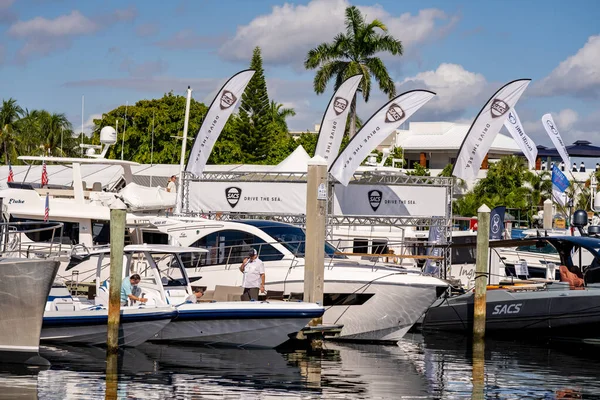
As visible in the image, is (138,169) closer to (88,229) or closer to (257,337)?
(88,229)

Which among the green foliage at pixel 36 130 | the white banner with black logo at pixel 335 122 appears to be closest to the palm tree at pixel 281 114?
the green foliage at pixel 36 130

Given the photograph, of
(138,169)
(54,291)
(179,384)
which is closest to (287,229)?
(54,291)

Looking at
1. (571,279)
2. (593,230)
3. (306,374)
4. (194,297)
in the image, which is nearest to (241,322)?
(194,297)

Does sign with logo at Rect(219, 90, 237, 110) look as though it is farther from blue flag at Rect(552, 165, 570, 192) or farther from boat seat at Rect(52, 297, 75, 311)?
blue flag at Rect(552, 165, 570, 192)

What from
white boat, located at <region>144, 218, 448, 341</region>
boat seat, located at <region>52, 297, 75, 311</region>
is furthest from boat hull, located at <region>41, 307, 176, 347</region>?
white boat, located at <region>144, 218, 448, 341</region>

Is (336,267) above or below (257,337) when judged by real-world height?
above

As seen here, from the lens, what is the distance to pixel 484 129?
28.6 metres

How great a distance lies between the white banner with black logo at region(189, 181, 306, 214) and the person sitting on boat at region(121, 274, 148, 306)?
934cm

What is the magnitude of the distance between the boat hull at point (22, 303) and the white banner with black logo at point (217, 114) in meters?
12.8

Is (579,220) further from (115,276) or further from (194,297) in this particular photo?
(115,276)

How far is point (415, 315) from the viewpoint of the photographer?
72.5ft

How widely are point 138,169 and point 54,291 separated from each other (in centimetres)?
3618

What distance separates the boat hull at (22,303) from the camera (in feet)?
58.0

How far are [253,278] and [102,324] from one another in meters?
3.52
